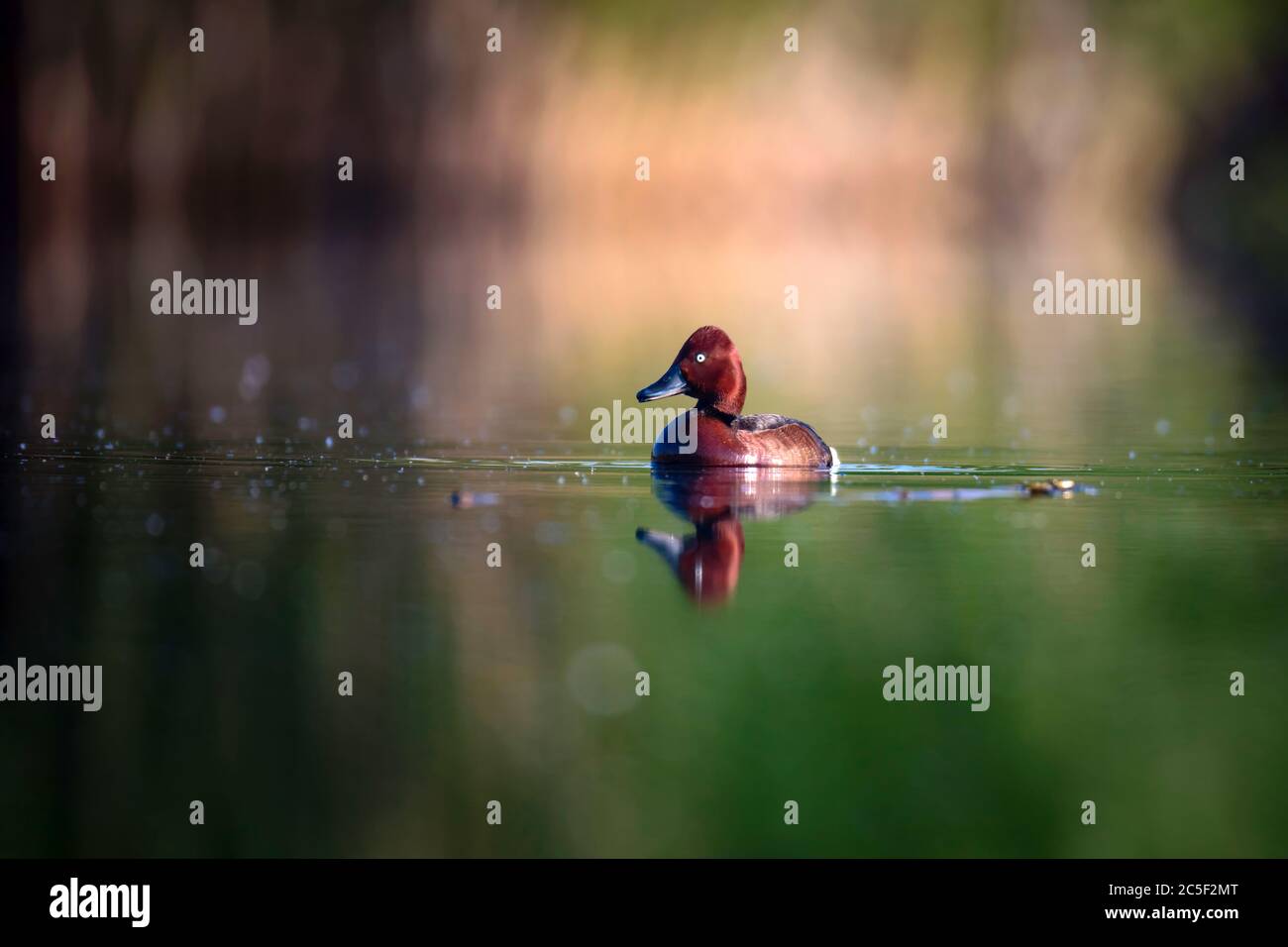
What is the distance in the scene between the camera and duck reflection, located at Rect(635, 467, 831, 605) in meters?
9.31

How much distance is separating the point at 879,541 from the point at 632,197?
53957 millimetres

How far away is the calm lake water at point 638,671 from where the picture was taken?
6230mm

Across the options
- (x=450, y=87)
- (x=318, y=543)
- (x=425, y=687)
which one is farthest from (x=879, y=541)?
(x=450, y=87)

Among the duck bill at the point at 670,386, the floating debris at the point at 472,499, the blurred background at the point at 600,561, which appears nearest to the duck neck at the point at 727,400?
the duck bill at the point at 670,386

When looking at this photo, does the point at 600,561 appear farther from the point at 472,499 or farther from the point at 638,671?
the point at 472,499

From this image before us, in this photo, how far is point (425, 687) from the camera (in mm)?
7309

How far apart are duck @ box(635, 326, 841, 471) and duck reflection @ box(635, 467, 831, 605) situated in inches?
3.9

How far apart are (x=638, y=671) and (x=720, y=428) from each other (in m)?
5.61

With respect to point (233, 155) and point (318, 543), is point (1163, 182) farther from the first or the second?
point (318, 543)

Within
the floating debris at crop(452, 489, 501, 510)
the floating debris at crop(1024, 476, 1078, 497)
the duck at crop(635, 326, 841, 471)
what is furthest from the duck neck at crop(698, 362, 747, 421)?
the floating debris at crop(1024, 476, 1078, 497)

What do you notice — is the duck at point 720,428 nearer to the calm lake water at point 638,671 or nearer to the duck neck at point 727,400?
the duck neck at point 727,400

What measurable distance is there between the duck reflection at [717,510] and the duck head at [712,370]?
1.68 feet

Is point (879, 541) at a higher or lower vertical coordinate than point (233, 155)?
lower
